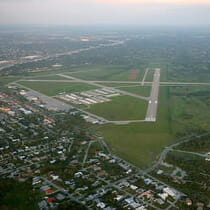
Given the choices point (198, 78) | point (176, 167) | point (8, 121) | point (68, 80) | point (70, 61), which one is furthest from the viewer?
point (70, 61)

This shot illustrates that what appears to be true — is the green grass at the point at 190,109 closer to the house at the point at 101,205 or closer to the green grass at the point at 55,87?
the green grass at the point at 55,87

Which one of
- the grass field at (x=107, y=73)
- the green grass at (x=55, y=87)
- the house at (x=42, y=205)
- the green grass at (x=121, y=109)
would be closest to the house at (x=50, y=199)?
the house at (x=42, y=205)

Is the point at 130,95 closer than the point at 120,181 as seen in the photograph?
No

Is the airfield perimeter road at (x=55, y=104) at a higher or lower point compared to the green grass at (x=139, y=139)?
A: higher

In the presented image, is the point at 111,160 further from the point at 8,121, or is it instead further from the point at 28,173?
the point at 8,121

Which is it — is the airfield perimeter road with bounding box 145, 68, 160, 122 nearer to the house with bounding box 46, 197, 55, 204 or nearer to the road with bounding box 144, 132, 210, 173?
the road with bounding box 144, 132, 210, 173

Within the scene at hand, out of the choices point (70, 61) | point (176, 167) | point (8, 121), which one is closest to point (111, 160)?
point (176, 167)
